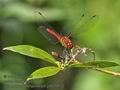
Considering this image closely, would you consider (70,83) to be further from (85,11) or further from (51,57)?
(51,57)

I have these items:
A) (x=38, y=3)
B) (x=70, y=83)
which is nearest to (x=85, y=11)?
(x=38, y=3)

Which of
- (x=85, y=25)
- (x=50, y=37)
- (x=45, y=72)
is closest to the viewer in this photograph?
(x=45, y=72)

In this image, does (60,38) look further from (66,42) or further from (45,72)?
(45,72)

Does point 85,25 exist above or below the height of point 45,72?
above

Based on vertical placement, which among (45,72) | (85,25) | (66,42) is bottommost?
(45,72)

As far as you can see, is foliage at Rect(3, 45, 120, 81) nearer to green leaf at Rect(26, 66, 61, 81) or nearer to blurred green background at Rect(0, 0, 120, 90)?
green leaf at Rect(26, 66, 61, 81)

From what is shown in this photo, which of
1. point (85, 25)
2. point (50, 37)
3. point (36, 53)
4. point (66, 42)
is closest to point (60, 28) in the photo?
point (85, 25)

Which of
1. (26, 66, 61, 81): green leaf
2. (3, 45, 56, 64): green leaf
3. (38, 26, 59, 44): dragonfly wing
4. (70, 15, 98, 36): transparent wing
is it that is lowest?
(26, 66, 61, 81): green leaf

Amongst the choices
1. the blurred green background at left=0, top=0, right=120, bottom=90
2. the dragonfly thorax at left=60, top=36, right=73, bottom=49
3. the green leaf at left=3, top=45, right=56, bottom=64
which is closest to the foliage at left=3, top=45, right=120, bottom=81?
the green leaf at left=3, top=45, right=56, bottom=64

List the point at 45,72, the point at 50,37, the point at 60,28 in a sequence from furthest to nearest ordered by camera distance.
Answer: the point at 60,28 < the point at 50,37 < the point at 45,72
